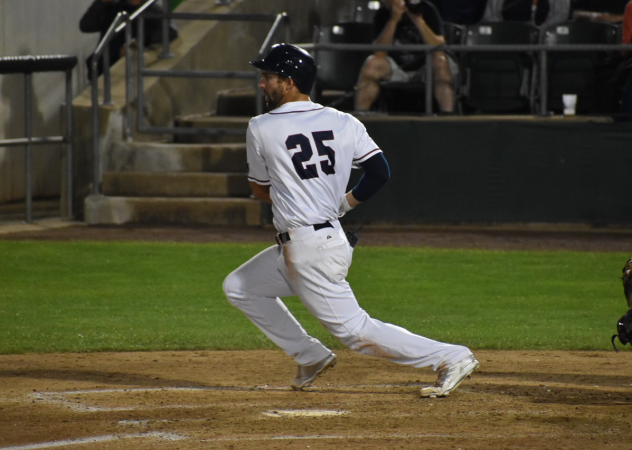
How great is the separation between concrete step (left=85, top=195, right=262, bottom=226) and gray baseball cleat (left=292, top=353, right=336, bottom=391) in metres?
6.84

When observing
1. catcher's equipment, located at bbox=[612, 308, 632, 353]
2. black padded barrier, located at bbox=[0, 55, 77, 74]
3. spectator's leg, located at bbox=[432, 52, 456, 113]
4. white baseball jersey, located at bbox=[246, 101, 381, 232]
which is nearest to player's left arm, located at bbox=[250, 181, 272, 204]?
white baseball jersey, located at bbox=[246, 101, 381, 232]

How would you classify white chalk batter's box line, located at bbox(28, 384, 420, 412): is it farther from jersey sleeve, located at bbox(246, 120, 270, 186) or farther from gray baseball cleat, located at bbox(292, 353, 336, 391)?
jersey sleeve, located at bbox(246, 120, 270, 186)

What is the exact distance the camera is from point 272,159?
4.86m

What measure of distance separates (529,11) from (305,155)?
10232 millimetres

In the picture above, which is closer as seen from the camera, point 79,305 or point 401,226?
point 79,305

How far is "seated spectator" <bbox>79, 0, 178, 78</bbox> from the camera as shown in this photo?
13438mm

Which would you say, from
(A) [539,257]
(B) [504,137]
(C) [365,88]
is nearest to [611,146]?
(B) [504,137]

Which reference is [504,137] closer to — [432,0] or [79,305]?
[432,0]

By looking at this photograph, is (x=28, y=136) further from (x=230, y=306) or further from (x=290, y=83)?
(x=290, y=83)

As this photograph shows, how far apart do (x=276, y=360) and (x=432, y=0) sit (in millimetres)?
9959

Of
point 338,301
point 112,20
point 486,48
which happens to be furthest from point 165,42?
point 338,301

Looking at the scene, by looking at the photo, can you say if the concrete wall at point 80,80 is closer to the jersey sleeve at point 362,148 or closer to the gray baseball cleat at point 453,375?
the jersey sleeve at point 362,148

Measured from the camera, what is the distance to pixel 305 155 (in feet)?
15.8

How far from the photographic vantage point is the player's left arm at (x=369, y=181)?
16.1 ft
